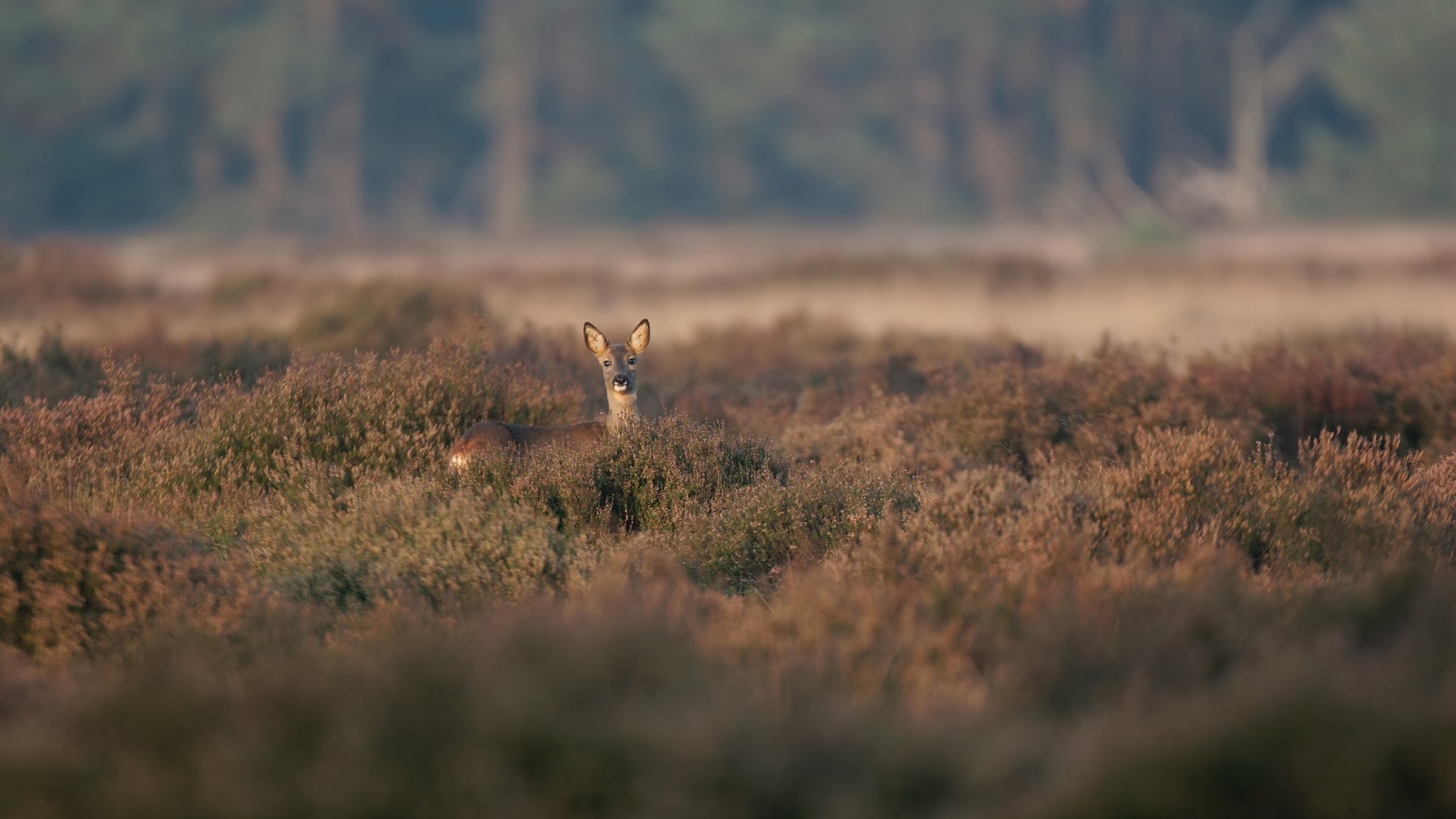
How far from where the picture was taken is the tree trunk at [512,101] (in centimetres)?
5412

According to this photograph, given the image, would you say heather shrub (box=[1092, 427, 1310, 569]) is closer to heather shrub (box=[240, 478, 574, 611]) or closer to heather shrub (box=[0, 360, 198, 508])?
heather shrub (box=[240, 478, 574, 611])

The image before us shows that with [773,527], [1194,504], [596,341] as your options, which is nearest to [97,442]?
[596,341]

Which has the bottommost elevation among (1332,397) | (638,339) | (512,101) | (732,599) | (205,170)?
(732,599)

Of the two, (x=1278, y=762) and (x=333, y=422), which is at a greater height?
(x=333, y=422)

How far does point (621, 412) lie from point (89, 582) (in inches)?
133

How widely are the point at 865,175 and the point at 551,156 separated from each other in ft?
35.8

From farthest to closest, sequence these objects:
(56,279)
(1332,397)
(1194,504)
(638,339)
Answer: (56,279) → (1332,397) → (638,339) → (1194,504)

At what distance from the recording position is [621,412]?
9.15 m

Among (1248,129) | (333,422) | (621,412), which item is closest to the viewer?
(333,422)

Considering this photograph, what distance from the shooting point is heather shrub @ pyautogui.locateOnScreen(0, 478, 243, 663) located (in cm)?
610

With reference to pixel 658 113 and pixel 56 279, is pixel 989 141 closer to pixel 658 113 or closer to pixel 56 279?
pixel 658 113

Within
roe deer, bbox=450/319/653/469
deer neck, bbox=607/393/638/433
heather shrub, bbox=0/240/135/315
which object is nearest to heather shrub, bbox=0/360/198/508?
roe deer, bbox=450/319/653/469

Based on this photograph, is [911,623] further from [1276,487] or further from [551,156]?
[551,156]

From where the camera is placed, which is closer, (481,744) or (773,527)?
(481,744)
